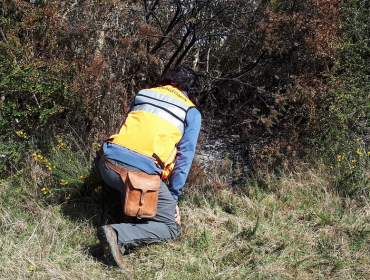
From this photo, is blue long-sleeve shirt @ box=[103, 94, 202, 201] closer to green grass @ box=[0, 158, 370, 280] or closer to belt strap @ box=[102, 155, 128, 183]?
belt strap @ box=[102, 155, 128, 183]

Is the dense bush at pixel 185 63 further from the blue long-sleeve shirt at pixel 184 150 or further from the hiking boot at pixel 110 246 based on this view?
the hiking boot at pixel 110 246

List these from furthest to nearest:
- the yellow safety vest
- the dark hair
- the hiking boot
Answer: the dark hair, the yellow safety vest, the hiking boot

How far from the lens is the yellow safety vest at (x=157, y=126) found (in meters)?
3.25

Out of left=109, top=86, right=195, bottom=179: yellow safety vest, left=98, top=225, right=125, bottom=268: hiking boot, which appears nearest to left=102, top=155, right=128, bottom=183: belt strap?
left=109, top=86, right=195, bottom=179: yellow safety vest

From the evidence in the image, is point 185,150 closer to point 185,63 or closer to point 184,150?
point 184,150

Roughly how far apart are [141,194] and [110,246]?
1.50 ft

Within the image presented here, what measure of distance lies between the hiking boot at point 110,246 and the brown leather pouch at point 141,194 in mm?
198

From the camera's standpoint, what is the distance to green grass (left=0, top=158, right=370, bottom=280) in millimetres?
3188

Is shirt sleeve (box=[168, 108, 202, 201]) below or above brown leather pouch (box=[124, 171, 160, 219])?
above

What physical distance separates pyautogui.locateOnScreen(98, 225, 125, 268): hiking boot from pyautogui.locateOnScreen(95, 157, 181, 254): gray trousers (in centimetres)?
6

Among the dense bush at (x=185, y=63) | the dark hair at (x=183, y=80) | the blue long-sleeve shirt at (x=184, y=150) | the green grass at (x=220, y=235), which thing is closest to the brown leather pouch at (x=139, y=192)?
the blue long-sleeve shirt at (x=184, y=150)

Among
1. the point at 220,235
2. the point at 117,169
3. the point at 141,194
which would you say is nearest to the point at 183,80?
the point at 117,169

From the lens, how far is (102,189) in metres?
4.00

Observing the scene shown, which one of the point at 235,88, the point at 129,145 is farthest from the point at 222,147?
the point at 129,145
